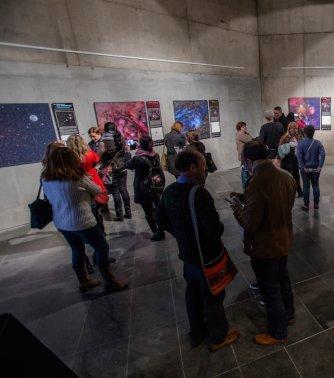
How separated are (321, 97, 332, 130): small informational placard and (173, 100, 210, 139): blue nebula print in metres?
4.31

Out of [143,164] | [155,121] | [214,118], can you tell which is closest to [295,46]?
[214,118]

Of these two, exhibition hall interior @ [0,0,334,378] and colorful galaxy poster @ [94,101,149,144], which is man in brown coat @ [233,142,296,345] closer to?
exhibition hall interior @ [0,0,334,378]

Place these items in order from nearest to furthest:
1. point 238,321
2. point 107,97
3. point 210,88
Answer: point 238,321 < point 107,97 < point 210,88

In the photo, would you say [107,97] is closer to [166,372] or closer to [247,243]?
[247,243]

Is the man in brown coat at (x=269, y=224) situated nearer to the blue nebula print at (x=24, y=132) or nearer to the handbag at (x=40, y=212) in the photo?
the handbag at (x=40, y=212)

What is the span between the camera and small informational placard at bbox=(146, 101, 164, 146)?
7.23 meters

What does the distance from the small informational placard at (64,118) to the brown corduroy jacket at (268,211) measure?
4938 mm

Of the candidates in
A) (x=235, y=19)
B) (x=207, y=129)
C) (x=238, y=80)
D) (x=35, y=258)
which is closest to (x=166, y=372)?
(x=35, y=258)

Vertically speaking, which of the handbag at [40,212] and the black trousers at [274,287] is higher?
the handbag at [40,212]

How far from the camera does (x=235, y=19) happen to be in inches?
340

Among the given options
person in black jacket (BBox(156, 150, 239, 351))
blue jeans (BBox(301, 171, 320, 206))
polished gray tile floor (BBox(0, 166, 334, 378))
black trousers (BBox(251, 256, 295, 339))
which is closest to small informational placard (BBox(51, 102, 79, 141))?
polished gray tile floor (BBox(0, 166, 334, 378))

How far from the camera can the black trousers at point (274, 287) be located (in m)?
2.16

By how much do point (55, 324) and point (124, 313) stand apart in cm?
75

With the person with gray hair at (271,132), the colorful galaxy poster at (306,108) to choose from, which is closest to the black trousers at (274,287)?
the person with gray hair at (271,132)
